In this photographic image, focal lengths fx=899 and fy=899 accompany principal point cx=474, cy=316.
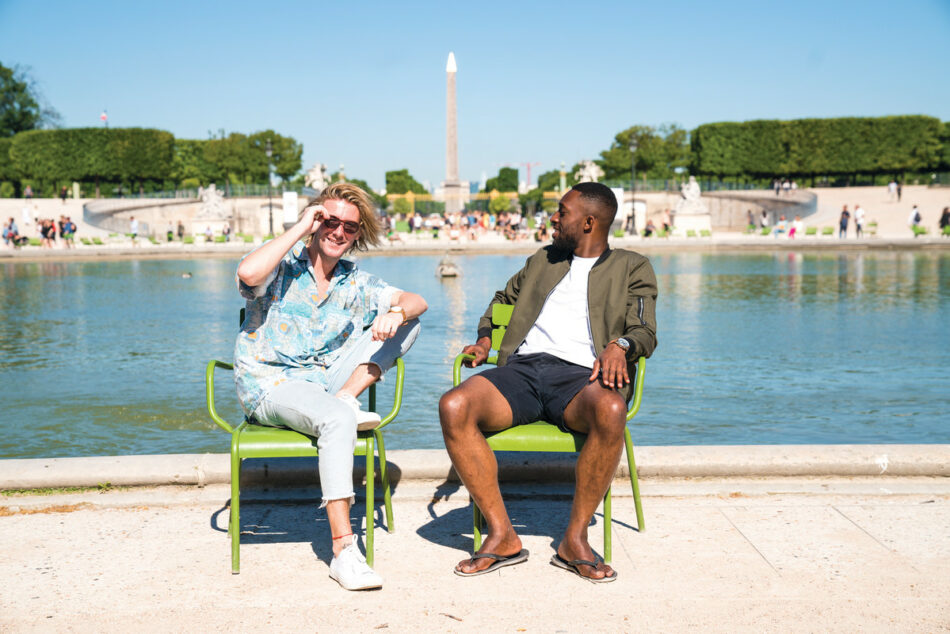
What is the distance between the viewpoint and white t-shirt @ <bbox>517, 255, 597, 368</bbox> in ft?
12.0

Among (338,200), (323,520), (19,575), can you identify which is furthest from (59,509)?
(338,200)

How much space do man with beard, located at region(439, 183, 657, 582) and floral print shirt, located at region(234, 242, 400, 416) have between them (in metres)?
0.53

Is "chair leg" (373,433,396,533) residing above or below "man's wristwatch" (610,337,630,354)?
below

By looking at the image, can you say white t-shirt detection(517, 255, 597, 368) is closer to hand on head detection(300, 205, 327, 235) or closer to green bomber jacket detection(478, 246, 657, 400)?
green bomber jacket detection(478, 246, 657, 400)

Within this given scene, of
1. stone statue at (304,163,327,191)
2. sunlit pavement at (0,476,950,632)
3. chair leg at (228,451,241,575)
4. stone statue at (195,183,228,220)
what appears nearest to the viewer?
sunlit pavement at (0,476,950,632)

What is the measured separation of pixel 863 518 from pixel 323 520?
2237 millimetres

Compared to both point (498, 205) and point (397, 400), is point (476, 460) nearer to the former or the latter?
point (397, 400)

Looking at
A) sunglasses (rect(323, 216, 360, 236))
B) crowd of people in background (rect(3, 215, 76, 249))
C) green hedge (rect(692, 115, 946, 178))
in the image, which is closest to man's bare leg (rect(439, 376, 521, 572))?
sunglasses (rect(323, 216, 360, 236))

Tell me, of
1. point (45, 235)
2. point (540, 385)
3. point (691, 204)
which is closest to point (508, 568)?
point (540, 385)

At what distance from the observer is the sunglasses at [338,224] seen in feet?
11.7

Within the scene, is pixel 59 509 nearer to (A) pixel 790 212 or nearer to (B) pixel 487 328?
(B) pixel 487 328

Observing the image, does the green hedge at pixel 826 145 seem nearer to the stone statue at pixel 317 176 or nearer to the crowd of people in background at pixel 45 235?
the stone statue at pixel 317 176

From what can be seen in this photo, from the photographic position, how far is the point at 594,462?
3215 millimetres

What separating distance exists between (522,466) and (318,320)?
3.91ft
